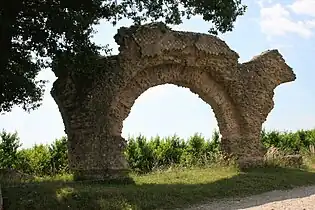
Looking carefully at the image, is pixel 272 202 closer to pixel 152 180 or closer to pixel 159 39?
pixel 152 180

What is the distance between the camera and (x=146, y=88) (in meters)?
13.9

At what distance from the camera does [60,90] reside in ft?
44.0

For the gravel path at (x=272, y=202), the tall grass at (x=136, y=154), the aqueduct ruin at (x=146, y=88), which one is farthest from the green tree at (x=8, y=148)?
the gravel path at (x=272, y=202)

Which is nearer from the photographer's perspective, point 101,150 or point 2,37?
point 2,37

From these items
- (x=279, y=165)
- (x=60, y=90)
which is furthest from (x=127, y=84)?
(x=279, y=165)

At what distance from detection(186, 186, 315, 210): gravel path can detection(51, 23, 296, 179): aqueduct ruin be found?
11.2 feet

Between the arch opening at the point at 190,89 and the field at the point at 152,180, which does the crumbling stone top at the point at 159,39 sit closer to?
the arch opening at the point at 190,89

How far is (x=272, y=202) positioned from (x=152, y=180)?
387 cm

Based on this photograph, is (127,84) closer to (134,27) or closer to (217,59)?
(134,27)

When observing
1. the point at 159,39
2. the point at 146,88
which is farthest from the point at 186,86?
the point at 159,39

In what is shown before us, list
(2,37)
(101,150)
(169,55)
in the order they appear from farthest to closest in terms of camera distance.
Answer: (169,55) < (101,150) < (2,37)

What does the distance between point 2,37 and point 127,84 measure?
3748mm

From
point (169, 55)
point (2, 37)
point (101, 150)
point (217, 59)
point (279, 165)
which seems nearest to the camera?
point (2, 37)

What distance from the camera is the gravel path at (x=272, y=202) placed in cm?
944
